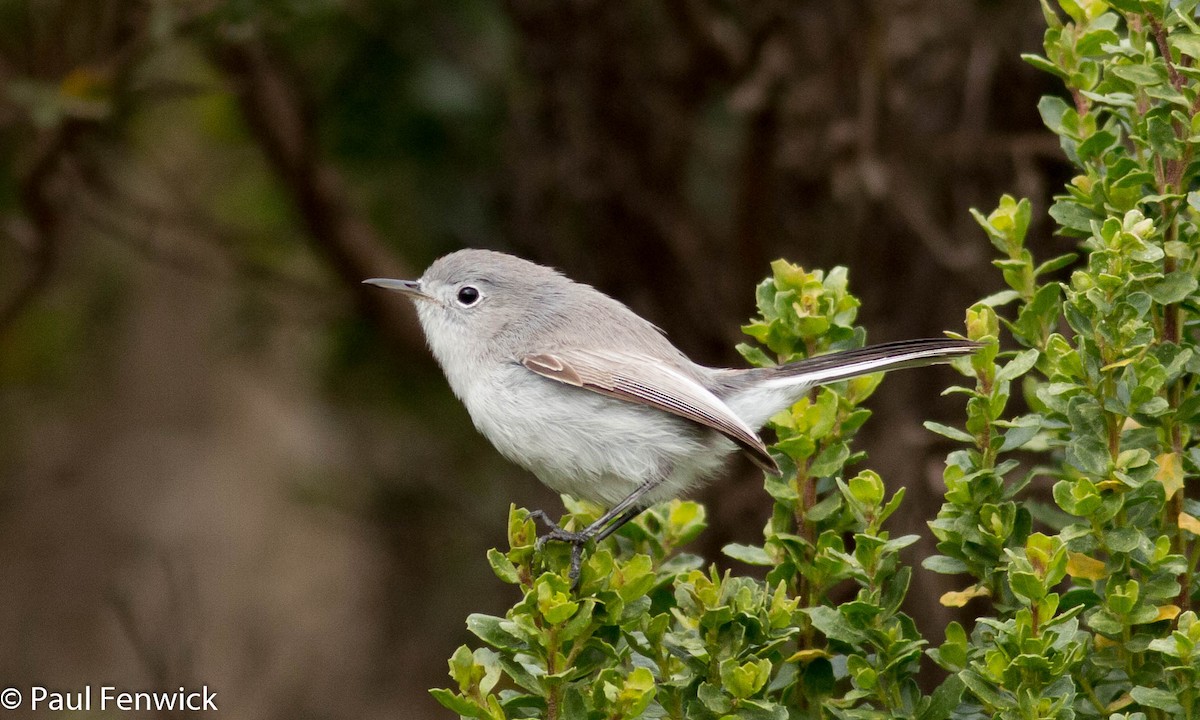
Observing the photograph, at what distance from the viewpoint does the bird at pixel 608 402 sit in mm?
3025

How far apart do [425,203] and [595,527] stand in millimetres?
3252

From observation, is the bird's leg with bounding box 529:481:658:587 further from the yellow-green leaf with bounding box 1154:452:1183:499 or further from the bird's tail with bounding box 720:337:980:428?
the yellow-green leaf with bounding box 1154:452:1183:499

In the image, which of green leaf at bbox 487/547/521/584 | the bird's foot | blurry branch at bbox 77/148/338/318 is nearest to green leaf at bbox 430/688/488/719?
green leaf at bbox 487/547/521/584

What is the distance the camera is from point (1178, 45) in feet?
7.01

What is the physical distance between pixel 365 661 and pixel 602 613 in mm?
5388

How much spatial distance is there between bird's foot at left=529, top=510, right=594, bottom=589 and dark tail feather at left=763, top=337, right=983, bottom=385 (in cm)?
52

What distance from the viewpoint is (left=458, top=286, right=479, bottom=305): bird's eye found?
362 cm

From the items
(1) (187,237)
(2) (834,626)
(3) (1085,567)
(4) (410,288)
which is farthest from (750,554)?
(1) (187,237)

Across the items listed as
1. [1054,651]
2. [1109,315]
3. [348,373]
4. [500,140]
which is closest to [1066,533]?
[1054,651]

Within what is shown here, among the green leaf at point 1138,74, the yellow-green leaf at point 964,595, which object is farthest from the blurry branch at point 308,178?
the green leaf at point 1138,74

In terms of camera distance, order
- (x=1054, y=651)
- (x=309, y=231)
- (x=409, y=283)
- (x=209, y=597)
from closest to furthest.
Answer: (x=1054, y=651) < (x=409, y=283) < (x=309, y=231) < (x=209, y=597)

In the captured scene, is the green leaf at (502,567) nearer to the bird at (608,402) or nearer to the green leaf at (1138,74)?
the bird at (608,402)

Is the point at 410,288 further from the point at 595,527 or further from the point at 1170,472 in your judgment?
the point at 1170,472

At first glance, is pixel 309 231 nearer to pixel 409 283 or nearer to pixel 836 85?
pixel 409 283
